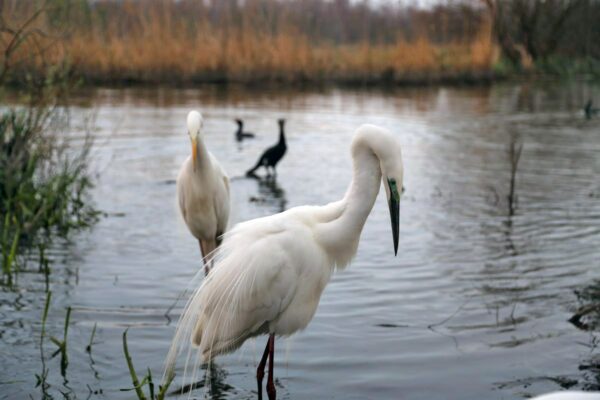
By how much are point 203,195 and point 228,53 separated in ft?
50.5

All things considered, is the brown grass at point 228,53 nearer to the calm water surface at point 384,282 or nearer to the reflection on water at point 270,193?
the calm water surface at point 384,282

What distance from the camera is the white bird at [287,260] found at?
11.5 feet

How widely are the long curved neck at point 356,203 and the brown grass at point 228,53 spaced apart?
14.4 metres

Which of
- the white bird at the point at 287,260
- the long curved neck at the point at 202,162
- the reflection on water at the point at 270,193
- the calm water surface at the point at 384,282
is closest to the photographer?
the white bird at the point at 287,260

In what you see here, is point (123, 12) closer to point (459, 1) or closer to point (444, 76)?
point (444, 76)

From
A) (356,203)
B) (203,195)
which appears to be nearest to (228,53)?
(203,195)

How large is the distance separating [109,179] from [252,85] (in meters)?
12.3

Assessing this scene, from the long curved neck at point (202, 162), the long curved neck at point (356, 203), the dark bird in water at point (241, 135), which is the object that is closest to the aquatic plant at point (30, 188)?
the long curved neck at point (202, 162)

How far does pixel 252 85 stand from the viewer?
21.5 m

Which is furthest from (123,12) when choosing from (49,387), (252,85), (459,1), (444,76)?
(49,387)

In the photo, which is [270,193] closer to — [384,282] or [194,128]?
[384,282]

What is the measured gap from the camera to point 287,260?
3.51 meters

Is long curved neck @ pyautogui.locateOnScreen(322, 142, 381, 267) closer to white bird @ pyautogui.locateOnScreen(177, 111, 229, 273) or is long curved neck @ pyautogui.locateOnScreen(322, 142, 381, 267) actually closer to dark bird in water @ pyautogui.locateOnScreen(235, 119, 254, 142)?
white bird @ pyautogui.locateOnScreen(177, 111, 229, 273)

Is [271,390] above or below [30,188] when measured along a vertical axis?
below
